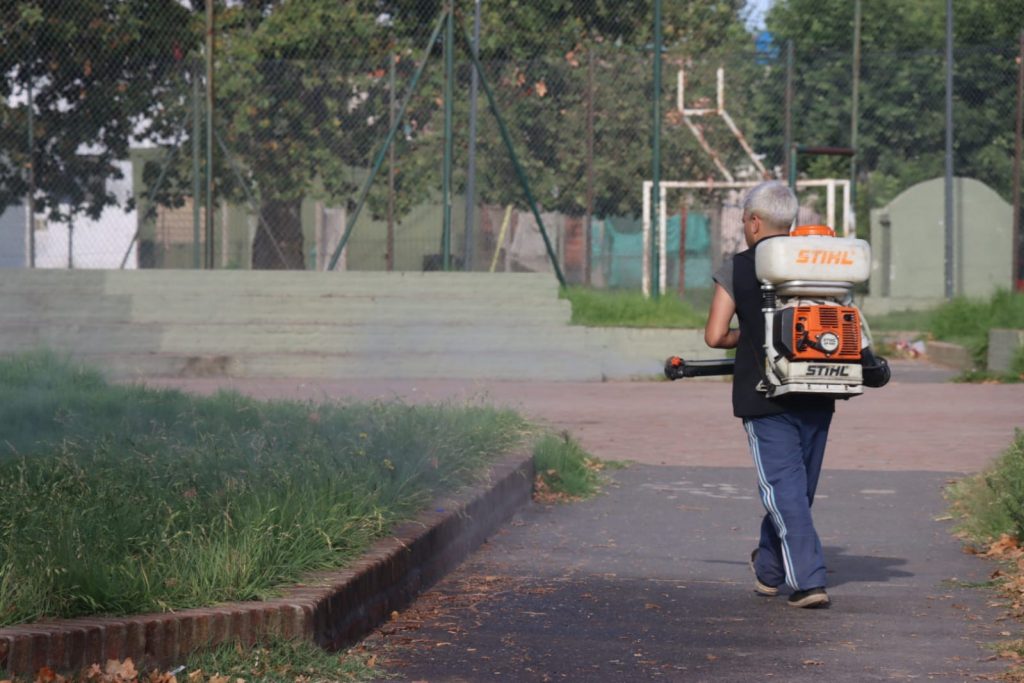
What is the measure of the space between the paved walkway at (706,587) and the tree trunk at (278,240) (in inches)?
315

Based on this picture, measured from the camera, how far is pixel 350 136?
2002cm

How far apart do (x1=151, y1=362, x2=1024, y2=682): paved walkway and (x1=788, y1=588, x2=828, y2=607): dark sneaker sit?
1.7 inches

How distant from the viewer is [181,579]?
196 inches

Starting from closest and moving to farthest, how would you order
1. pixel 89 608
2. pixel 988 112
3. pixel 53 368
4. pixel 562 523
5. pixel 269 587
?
pixel 89 608, pixel 269 587, pixel 562 523, pixel 53 368, pixel 988 112

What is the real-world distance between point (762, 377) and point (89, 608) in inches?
99.1

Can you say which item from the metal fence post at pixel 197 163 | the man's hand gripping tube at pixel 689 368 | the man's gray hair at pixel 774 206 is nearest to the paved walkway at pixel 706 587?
the man's hand gripping tube at pixel 689 368

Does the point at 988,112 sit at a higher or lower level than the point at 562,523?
higher

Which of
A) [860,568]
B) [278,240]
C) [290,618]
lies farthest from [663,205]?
[290,618]

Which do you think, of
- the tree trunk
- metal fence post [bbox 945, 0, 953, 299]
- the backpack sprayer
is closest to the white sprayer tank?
the backpack sprayer

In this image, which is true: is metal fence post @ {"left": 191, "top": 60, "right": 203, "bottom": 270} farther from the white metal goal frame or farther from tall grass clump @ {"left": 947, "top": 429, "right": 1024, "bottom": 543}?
tall grass clump @ {"left": 947, "top": 429, "right": 1024, "bottom": 543}

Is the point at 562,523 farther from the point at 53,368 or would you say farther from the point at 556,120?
the point at 556,120

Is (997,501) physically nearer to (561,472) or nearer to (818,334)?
(818,334)

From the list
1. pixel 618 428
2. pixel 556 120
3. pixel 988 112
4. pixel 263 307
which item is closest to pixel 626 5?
Answer: pixel 556 120

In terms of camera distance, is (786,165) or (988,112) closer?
(786,165)
